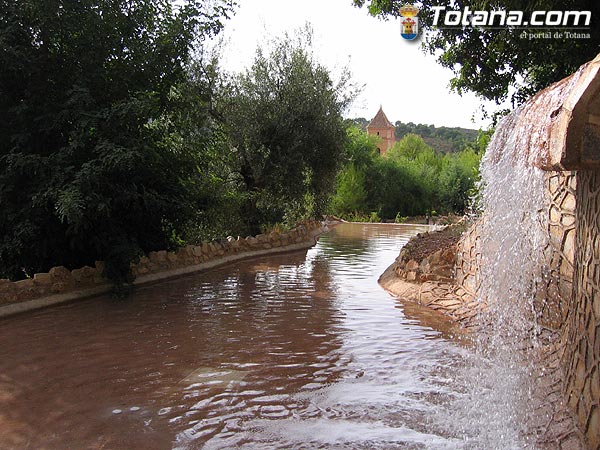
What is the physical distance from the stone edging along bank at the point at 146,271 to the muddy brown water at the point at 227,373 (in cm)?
28

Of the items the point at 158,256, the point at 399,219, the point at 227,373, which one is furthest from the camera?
the point at 399,219

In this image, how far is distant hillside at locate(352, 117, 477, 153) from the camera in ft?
290

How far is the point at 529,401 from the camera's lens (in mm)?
4711

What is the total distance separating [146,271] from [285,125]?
6.00m

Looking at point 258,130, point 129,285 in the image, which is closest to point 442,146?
point 258,130

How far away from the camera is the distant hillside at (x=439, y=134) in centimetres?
8831

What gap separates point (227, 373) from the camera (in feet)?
17.8

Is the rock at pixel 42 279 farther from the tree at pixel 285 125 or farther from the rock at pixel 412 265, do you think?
the tree at pixel 285 125

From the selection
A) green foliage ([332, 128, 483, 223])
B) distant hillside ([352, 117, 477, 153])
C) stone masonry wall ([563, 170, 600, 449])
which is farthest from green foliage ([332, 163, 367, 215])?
distant hillside ([352, 117, 477, 153])

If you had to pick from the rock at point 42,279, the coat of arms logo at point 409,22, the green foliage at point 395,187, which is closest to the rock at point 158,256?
the rock at point 42,279

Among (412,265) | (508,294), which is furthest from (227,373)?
(412,265)

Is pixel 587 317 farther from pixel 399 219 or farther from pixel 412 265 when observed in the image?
pixel 399 219

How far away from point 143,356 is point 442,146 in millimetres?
86039

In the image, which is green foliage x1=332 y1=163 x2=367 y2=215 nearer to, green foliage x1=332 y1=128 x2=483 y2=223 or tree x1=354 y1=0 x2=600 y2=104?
green foliage x1=332 y1=128 x2=483 y2=223
